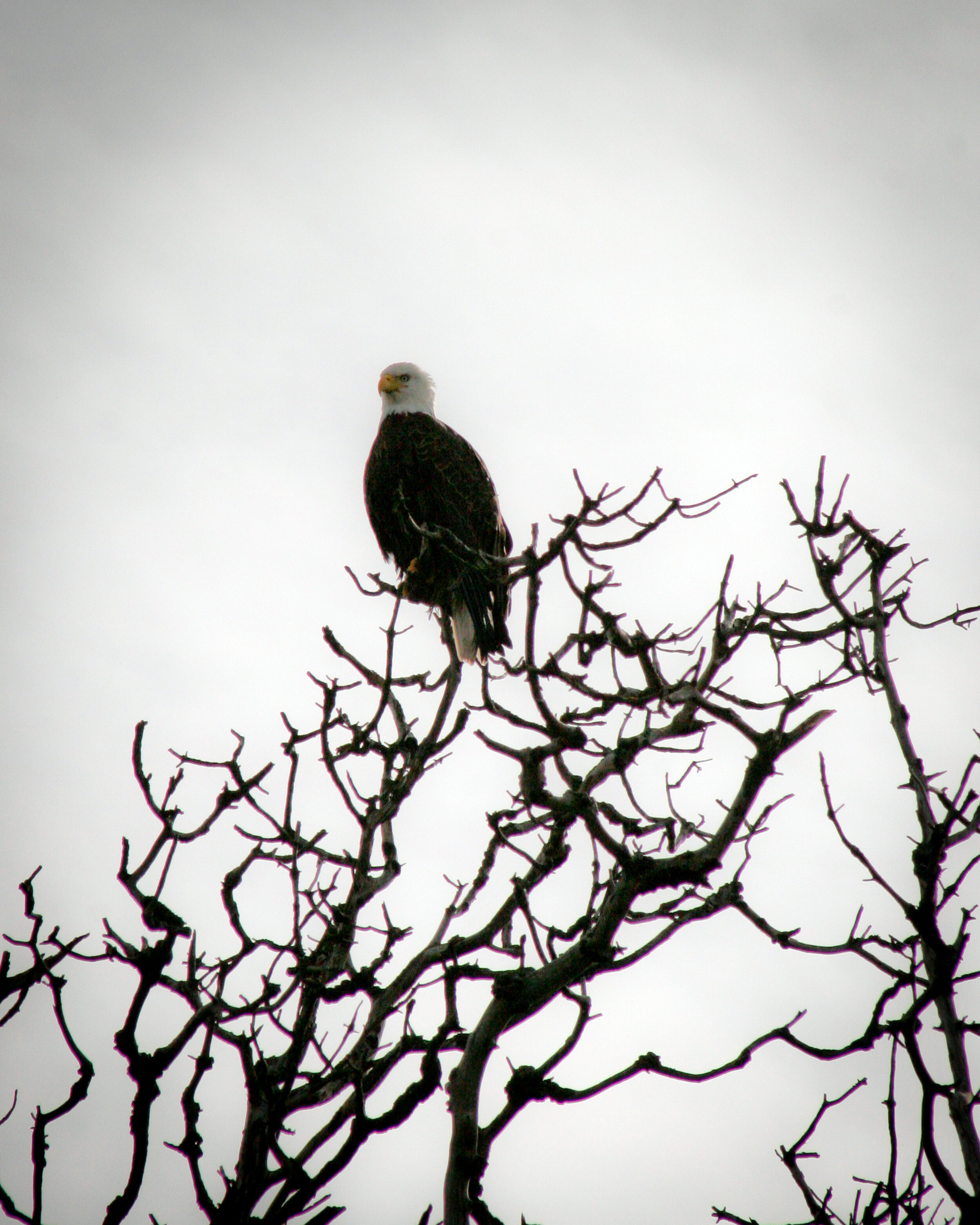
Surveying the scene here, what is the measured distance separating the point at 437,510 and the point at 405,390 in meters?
1.29

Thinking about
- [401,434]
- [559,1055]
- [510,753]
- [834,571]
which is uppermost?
[401,434]

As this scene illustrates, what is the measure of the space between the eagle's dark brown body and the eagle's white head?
0.21 metres

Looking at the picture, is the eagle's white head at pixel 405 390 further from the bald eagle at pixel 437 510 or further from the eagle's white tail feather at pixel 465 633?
the eagle's white tail feather at pixel 465 633

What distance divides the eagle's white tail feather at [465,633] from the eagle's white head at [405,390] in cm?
167

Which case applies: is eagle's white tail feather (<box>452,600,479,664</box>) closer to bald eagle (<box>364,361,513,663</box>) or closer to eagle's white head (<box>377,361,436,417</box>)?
bald eagle (<box>364,361,513,663</box>)

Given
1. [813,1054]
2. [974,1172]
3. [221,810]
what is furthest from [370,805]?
[974,1172]

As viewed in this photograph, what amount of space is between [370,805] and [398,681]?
1.85ft

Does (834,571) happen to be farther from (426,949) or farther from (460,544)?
(426,949)

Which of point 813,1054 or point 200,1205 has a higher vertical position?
point 813,1054

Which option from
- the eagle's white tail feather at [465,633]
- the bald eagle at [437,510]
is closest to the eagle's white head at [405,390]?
the bald eagle at [437,510]

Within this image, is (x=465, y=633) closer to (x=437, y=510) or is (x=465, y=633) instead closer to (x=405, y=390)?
(x=437, y=510)

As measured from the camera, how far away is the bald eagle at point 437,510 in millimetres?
5266

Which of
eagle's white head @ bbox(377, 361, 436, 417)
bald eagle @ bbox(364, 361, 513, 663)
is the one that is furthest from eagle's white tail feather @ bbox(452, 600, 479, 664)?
eagle's white head @ bbox(377, 361, 436, 417)

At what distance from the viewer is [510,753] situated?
236 cm
